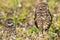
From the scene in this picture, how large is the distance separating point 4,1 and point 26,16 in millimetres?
1294

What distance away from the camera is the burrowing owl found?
21.8ft

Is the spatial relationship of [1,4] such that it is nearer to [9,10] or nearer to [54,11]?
[9,10]

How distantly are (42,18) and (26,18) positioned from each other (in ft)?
4.48

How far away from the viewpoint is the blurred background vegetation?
22.1 feet

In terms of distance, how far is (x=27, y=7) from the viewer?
8.78m

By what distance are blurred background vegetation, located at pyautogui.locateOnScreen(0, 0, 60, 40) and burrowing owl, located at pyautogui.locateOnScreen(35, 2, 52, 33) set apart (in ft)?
0.50

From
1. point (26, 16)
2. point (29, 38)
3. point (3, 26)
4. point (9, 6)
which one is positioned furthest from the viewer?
point (9, 6)

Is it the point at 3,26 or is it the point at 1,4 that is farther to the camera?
the point at 1,4

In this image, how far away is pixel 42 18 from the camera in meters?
6.73

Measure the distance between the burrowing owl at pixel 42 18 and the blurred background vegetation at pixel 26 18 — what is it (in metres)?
0.15

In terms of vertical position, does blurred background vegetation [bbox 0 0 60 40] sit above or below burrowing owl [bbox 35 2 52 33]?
below

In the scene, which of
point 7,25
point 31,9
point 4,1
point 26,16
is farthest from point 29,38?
point 4,1

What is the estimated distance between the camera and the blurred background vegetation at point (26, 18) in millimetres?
6738

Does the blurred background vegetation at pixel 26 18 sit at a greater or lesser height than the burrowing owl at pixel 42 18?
lesser
